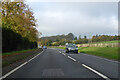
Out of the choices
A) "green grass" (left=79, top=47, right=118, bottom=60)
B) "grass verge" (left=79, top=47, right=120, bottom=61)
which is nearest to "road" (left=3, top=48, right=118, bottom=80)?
"grass verge" (left=79, top=47, right=120, bottom=61)

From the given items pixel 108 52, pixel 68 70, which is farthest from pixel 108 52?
pixel 68 70

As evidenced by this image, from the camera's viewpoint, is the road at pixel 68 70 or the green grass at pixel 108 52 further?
the green grass at pixel 108 52

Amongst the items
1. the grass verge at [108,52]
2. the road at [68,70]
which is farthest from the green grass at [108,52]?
the road at [68,70]

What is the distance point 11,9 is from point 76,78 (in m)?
26.3

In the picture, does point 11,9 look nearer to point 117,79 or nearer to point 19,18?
point 19,18

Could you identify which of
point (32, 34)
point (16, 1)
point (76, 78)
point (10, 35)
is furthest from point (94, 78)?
point (32, 34)

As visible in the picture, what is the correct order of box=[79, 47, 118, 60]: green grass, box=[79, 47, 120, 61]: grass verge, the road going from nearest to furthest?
1. the road
2. box=[79, 47, 120, 61]: grass verge
3. box=[79, 47, 118, 60]: green grass

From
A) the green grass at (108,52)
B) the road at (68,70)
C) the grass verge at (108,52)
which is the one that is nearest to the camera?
the road at (68,70)

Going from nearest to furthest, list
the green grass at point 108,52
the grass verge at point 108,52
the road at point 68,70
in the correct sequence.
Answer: the road at point 68,70, the grass verge at point 108,52, the green grass at point 108,52

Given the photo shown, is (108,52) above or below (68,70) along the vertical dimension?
below

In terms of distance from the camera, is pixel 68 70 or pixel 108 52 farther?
pixel 108 52

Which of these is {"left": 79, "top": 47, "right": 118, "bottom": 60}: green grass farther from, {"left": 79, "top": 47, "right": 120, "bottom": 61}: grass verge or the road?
the road

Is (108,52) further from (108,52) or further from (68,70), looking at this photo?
(68,70)

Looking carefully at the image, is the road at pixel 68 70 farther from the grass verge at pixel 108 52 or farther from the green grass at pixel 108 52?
the green grass at pixel 108 52
